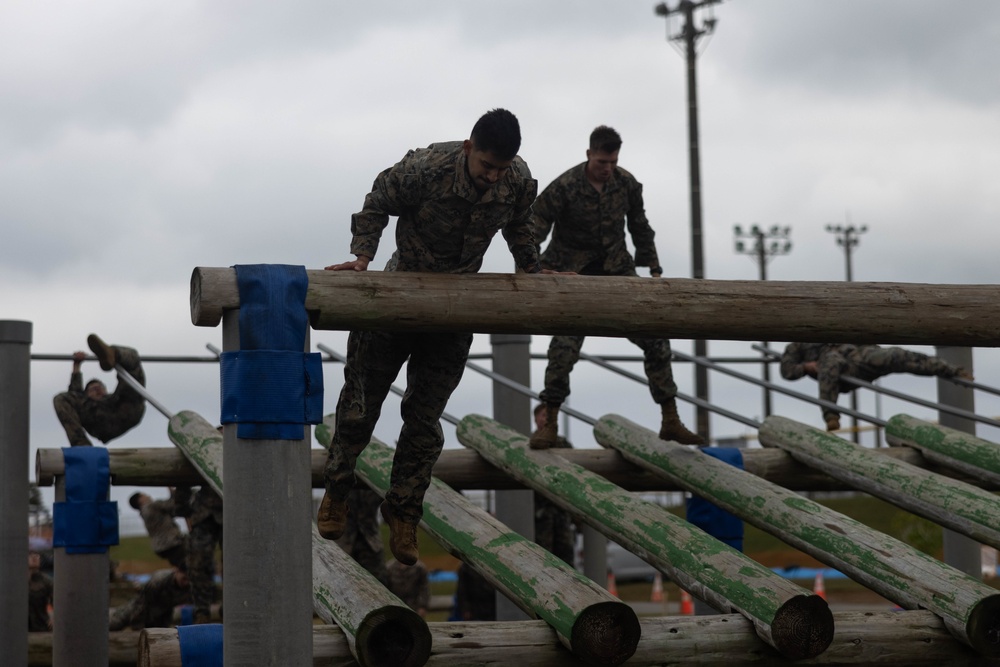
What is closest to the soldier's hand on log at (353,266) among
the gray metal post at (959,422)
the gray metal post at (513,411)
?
the gray metal post at (513,411)

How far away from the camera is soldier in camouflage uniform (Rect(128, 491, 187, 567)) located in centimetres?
1015

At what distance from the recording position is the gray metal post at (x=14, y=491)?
274 inches

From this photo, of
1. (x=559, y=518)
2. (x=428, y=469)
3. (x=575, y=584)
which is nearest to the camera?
(x=575, y=584)

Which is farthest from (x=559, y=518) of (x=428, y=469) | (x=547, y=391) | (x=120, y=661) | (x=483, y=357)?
(x=428, y=469)

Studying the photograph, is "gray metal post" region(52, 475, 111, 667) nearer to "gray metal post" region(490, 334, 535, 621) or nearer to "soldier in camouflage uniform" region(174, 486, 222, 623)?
"soldier in camouflage uniform" region(174, 486, 222, 623)

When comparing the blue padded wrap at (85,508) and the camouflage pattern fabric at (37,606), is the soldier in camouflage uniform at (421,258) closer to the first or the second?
the blue padded wrap at (85,508)

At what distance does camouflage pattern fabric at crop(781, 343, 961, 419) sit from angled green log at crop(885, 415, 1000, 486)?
55.1 inches

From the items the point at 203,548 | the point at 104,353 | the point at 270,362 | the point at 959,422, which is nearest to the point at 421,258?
the point at 270,362

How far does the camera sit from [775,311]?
4.58m

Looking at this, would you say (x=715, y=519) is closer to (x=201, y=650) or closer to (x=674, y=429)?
(x=674, y=429)

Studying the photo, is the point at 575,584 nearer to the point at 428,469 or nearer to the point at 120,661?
the point at 428,469

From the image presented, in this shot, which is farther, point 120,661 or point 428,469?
point 120,661

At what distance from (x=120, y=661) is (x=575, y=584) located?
438 cm

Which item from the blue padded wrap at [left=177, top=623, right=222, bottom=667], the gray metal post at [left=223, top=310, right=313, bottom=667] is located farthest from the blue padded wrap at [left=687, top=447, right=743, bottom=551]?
the gray metal post at [left=223, top=310, right=313, bottom=667]
